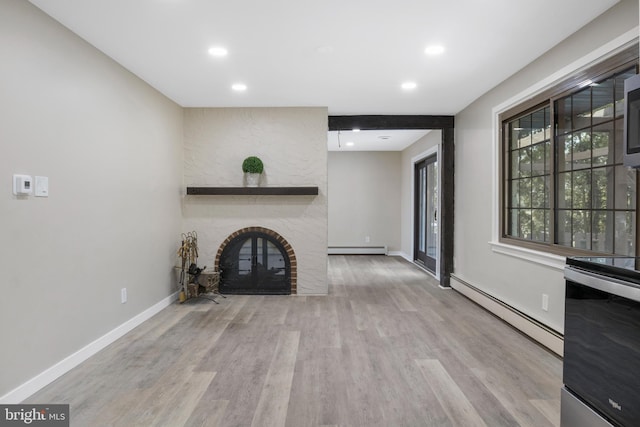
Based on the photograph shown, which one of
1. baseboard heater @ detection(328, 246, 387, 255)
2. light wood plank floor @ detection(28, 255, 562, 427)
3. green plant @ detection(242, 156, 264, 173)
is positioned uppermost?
green plant @ detection(242, 156, 264, 173)

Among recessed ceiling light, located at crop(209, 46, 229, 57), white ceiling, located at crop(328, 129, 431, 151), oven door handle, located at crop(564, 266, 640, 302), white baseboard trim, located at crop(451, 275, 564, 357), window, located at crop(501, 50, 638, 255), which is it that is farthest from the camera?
white ceiling, located at crop(328, 129, 431, 151)

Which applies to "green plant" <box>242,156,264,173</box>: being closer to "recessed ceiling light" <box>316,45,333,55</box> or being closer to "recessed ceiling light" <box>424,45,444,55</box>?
"recessed ceiling light" <box>316,45,333,55</box>

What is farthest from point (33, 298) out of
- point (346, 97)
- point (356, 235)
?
point (356, 235)

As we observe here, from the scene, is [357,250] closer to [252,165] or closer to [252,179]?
[252,179]

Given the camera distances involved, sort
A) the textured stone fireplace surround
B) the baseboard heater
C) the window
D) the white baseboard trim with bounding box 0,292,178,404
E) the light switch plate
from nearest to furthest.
Answer: the white baseboard trim with bounding box 0,292,178,404
the light switch plate
the window
the textured stone fireplace surround
the baseboard heater

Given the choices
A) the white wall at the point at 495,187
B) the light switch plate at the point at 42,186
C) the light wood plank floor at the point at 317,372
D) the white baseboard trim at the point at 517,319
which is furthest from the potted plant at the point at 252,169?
the white baseboard trim at the point at 517,319

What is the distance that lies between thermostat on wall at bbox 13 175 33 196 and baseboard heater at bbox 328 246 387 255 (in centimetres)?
631

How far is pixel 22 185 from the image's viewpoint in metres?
2.10

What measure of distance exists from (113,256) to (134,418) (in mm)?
1534

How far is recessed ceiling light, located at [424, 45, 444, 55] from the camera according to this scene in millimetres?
2812

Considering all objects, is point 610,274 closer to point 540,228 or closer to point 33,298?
point 540,228

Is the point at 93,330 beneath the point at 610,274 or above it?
beneath

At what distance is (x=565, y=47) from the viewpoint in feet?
8.87

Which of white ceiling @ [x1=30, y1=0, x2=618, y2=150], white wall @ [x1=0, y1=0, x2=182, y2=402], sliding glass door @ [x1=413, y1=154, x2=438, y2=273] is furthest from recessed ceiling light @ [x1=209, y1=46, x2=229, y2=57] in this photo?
sliding glass door @ [x1=413, y1=154, x2=438, y2=273]
